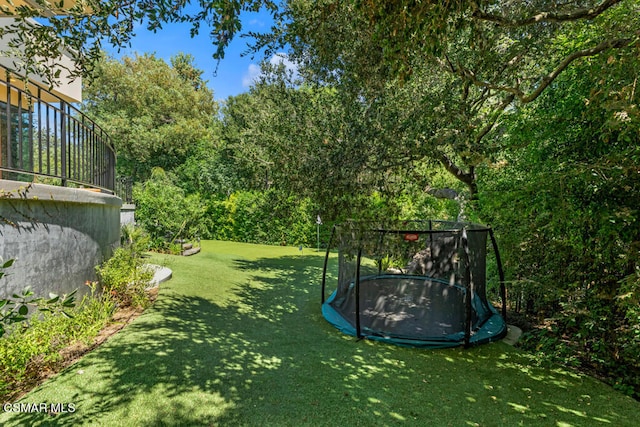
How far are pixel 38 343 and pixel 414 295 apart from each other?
5388 millimetres

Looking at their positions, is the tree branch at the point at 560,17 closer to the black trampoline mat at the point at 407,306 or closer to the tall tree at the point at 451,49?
the tall tree at the point at 451,49

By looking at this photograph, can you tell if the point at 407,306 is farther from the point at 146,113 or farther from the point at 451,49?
the point at 146,113

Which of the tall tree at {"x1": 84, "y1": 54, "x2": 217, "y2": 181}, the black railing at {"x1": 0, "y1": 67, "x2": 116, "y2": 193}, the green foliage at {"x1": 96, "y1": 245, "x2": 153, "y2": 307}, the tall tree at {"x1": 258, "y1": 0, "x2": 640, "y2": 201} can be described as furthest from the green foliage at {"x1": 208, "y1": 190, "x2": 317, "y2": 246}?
the tall tree at {"x1": 258, "y1": 0, "x2": 640, "y2": 201}

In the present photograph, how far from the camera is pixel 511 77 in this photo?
22.0 feet

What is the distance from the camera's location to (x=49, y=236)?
4016mm

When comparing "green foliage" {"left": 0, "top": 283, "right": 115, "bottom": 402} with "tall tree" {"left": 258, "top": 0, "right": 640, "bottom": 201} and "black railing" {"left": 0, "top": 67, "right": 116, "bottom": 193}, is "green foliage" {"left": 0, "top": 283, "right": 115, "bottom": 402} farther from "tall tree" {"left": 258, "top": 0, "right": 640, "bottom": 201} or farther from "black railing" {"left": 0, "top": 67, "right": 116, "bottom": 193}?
"tall tree" {"left": 258, "top": 0, "right": 640, "bottom": 201}

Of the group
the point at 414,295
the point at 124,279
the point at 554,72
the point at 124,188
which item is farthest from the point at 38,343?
the point at 124,188

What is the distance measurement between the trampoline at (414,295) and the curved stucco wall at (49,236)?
3822mm

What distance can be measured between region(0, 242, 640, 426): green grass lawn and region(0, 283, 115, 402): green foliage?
240mm

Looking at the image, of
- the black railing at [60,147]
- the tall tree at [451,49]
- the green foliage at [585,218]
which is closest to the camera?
the green foliage at [585,218]

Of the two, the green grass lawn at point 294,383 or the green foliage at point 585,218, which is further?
the green foliage at point 585,218

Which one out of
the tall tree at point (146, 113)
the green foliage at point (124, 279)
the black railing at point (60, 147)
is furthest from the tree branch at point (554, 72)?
the tall tree at point (146, 113)

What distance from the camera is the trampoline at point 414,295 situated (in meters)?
5.23

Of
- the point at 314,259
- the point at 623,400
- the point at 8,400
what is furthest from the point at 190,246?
the point at 623,400
